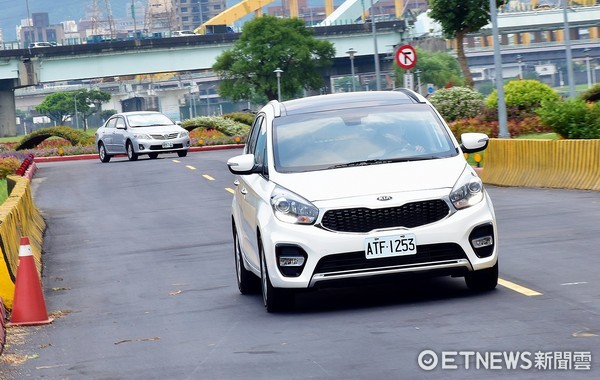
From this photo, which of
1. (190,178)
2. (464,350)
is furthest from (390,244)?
(190,178)

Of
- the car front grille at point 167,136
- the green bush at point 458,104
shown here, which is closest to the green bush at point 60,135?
the car front grille at point 167,136

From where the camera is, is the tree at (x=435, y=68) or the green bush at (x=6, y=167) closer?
the green bush at (x=6, y=167)

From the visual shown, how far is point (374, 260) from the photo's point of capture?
34.7 ft

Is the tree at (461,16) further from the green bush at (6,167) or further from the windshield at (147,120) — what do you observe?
the green bush at (6,167)

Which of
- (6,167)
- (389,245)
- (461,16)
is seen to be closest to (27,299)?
(389,245)

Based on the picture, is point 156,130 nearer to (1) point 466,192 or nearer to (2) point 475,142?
(2) point 475,142

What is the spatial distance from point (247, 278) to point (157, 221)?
999cm

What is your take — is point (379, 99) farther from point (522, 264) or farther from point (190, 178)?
point (190, 178)

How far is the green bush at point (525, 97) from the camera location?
137 ft

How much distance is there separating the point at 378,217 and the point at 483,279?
1210 millimetres

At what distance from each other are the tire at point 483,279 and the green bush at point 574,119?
50.2ft

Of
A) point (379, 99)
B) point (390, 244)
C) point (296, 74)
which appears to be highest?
point (379, 99)

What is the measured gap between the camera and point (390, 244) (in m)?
10.5

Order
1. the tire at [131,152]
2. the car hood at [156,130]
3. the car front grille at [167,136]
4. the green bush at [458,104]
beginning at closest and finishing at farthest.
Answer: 1. the green bush at [458,104]
2. the car front grille at [167,136]
3. the car hood at [156,130]
4. the tire at [131,152]
